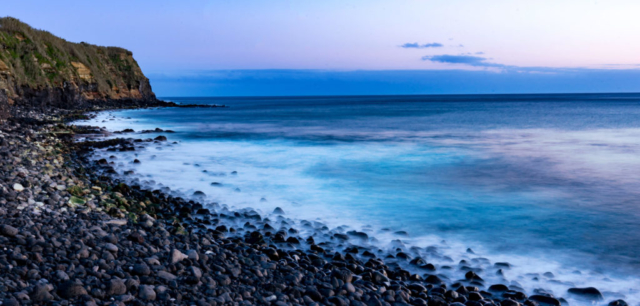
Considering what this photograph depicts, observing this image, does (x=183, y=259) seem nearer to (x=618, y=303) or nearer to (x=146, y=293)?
(x=146, y=293)

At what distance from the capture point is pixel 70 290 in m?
3.36

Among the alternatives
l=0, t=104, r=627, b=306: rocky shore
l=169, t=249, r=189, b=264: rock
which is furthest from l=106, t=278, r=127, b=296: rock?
l=169, t=249, r=189, b=264: rock

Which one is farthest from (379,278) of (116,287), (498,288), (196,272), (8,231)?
(8,231)

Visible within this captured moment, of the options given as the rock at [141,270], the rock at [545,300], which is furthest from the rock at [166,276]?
the rock at [545,300]

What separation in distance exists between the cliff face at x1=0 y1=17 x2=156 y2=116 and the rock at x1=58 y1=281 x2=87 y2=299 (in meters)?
Answer: 18.1

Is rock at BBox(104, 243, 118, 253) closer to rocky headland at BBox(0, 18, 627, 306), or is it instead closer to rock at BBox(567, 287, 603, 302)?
rocky headland at BBox(0, 18, 627, 306)

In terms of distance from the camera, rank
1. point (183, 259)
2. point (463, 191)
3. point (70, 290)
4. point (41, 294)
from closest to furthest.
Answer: point (41, 294) → point (70, 290) → point (183, 259) → point (463, 191)

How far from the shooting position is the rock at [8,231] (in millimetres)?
4316

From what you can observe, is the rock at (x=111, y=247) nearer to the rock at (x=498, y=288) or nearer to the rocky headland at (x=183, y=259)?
the rocky headland at (x=183, y=259)

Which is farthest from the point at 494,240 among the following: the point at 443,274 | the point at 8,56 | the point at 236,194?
the point at 8,56

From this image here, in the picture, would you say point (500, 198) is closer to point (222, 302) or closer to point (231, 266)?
point (231, 266)

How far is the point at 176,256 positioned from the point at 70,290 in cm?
115

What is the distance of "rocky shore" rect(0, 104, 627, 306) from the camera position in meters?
3.62

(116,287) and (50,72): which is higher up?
(50,72)
